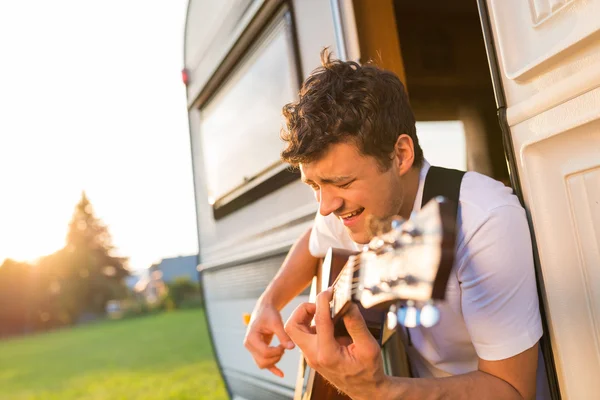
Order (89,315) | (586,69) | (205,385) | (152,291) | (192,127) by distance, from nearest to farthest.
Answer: (586,69) → (192,127) → (205,385) → (89,315) → (152,291)

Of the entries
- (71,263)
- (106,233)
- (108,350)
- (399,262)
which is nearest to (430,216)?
(399,262)

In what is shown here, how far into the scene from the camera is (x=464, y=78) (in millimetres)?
3422

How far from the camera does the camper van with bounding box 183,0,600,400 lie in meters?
1.09

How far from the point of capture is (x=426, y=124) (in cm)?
318

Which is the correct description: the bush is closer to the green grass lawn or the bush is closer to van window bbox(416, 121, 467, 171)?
the green grass lawn

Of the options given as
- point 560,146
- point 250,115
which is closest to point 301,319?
point 560,146

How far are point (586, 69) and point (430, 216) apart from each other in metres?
0.44

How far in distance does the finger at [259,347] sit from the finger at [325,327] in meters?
0.57

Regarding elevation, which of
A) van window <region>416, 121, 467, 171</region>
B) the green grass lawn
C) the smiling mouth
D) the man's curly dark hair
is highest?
van window <region>416, 121, 467, 171</region>

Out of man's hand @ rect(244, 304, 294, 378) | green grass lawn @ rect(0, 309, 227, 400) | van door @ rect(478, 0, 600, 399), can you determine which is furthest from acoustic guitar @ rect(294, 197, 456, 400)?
green grass lawn @ rect(0, 309, 227, 400)

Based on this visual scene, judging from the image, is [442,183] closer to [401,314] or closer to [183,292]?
[401,314]

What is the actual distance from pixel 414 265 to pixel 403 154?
0.63 metres

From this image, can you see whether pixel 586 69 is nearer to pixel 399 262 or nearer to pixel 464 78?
pixel 399 262

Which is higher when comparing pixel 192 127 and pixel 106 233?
pixel 106 233
